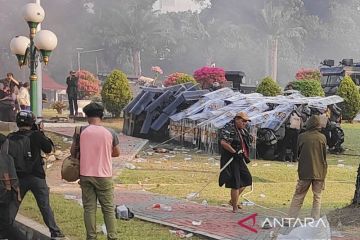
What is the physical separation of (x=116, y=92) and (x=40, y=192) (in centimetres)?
1807

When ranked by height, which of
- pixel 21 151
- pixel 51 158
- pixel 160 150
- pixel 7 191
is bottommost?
pixel 160 150

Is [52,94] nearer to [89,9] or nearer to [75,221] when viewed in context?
[89,9]

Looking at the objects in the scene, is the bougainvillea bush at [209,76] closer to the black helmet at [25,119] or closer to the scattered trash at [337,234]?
the scattered trash at [337,234]

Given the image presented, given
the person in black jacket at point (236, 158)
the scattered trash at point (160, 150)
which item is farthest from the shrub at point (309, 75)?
the person in black jacket at point (236, 158)

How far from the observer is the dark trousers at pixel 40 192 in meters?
6.92

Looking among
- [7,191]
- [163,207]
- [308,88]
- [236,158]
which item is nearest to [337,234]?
[236,158]

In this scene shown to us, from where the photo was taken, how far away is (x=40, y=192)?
6.96m

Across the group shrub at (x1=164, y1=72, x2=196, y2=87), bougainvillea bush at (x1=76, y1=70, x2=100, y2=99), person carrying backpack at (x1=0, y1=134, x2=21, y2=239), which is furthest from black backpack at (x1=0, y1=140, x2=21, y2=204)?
bougainvillea bush at (x1=76, y1=70, x2=100, y2=99)

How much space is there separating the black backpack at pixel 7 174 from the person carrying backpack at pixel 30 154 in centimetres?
7

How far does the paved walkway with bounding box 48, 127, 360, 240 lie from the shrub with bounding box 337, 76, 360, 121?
1800 centimetres

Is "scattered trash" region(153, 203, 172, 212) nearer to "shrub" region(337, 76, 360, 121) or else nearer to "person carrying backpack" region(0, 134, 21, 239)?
"person carrying backpack" region(0, 134, 21, 239)

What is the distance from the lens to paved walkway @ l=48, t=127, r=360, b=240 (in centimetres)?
737

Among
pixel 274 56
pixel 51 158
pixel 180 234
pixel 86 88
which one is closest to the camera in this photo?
pixel 180 234

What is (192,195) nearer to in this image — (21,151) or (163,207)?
(163,207)
